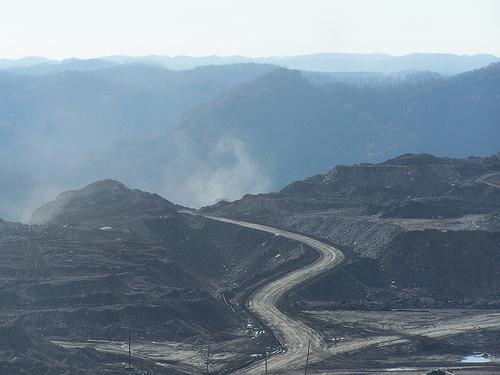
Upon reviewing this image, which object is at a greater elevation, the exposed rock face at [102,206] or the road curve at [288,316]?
the exposed rock face at [102,206]

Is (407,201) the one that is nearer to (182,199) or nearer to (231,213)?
(231,213)

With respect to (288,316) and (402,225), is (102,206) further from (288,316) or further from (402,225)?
(288,316)

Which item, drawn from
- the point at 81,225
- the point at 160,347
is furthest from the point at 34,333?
the point at 81,225

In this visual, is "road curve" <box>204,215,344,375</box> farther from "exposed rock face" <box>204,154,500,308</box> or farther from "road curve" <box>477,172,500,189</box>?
"road curve" <box>477,172,500,189</box>

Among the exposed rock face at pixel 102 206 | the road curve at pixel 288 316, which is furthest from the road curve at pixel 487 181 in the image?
the exposed rock face at pixel 102 206

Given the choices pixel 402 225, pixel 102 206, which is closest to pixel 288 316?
pixel 402 225

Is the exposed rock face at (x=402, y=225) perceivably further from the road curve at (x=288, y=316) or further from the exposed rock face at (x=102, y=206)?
the exposed rock face at (x=102, y=206)

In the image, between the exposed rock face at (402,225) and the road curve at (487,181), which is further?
the road curve at (487,181)

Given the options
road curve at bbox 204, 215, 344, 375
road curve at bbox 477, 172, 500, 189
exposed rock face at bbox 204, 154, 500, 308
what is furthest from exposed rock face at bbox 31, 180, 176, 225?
road curve at bbox 477, 172, 500, 189
